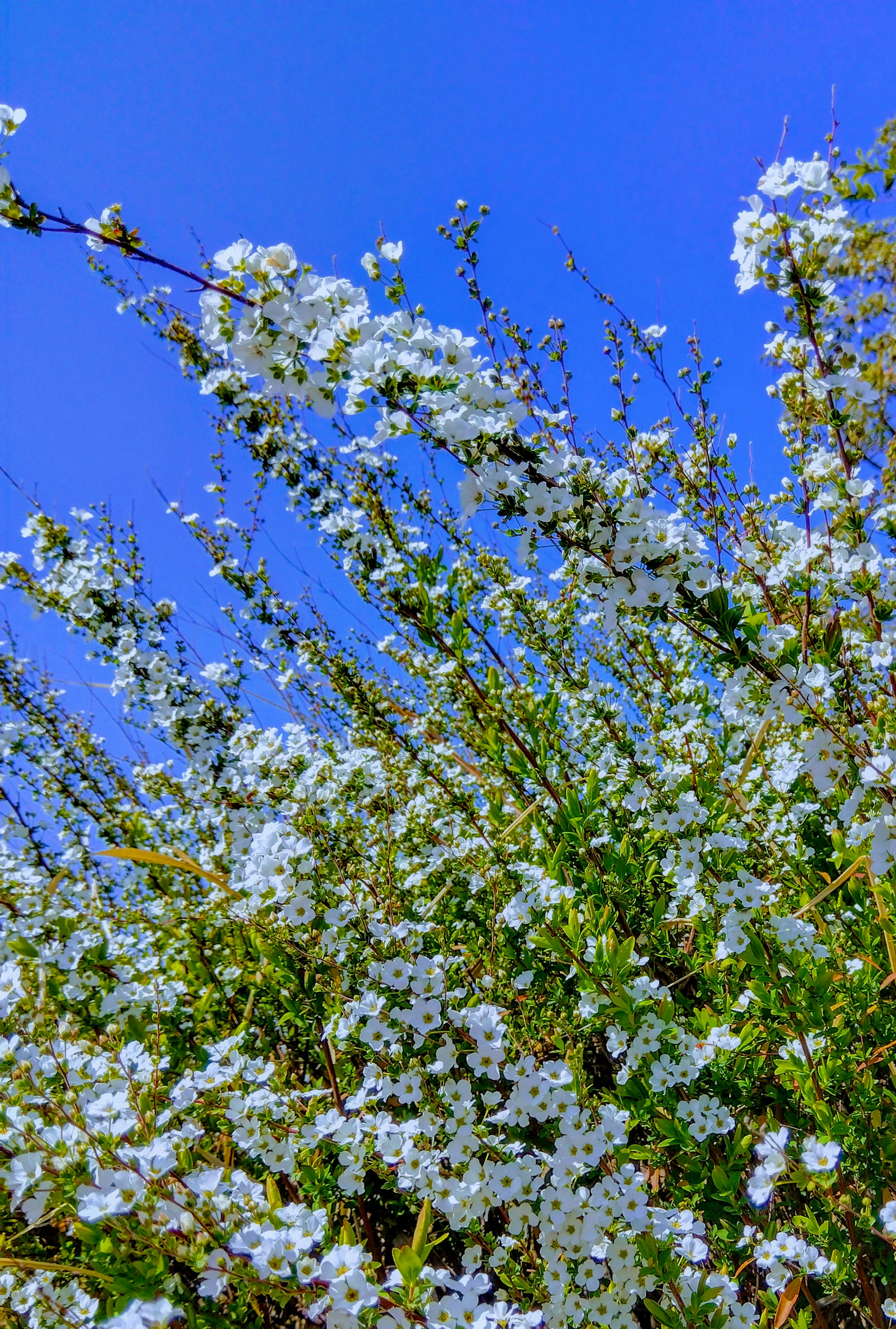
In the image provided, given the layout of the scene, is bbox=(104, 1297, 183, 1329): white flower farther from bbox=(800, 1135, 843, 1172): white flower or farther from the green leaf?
bbox=(800, 1135, 843, 1172): white flower

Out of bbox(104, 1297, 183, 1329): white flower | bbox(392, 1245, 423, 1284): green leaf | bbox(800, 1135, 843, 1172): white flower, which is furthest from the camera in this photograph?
bbox(800, 1135, 843, 1172): white flower

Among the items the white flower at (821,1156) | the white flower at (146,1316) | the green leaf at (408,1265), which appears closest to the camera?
the white flower at (146,1316)

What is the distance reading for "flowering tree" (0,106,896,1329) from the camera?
1.60 metres

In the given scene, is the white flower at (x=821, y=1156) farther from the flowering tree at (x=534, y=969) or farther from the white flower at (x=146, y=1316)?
the white flower at (x=146, y=1316)

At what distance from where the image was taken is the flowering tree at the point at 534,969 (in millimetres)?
1601

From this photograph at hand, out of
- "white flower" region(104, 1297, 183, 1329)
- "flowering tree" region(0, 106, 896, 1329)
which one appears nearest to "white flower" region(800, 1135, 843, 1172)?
"flowering tree" region(0, 106, 896, 1329)

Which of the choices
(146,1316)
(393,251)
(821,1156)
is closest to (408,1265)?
(146,1316)

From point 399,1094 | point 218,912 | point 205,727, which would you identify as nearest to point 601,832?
point 399,1094

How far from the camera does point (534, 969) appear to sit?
234 cm

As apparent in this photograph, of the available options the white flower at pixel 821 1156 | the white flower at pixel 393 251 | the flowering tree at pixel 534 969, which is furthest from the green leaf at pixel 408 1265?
the white flower at pixel 393 251

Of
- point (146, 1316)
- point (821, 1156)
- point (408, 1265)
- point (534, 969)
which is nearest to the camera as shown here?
point (146, 1316)

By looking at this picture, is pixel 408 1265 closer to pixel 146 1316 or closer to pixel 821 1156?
pixel 146 1316

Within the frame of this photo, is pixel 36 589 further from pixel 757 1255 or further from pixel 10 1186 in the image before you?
pixel 757 1255

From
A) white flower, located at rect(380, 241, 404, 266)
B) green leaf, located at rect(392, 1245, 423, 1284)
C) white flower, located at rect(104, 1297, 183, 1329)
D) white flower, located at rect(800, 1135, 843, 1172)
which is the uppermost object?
white flower, located at rect(380, 241, 404, 266)
